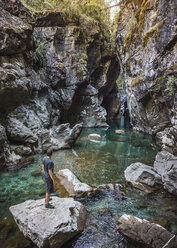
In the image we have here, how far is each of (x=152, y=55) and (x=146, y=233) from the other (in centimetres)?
1408

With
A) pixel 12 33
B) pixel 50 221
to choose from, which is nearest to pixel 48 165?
pixel 50 221

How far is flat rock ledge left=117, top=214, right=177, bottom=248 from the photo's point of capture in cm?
364

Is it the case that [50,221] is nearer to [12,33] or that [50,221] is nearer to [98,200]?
[98,200]

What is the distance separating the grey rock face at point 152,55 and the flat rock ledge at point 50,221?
10.3m

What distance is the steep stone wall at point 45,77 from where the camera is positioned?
9.77m

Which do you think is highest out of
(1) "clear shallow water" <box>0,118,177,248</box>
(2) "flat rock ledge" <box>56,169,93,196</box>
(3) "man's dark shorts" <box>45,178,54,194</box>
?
(3) "man's dark shorts" <box>45,178,54,194</box>

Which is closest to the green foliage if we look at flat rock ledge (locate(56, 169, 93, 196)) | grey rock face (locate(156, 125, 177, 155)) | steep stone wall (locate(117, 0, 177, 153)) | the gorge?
the gorge

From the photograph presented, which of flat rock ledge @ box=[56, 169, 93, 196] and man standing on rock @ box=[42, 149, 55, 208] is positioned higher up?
man standing on rock @ box=[42, 149, 55, 208]

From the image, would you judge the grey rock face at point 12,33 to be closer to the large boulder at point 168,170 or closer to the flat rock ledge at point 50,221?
the flat rock ledge at point 50,221

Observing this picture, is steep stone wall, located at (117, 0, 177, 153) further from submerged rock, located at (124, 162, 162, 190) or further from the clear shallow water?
the clear shallow water

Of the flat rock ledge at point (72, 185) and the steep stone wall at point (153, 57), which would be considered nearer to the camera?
the flat rock ledge at point (72, 185)

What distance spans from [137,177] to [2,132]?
7.33 m

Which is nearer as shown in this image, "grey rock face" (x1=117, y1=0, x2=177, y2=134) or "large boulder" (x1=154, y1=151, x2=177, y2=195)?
"large boulder" (x1=154, y1=151, x2=177, y2=195)

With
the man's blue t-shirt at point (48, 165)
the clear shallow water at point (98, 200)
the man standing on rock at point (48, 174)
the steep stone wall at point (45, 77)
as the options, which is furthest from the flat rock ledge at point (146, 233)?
the steep stone wall at point (45, 77)
